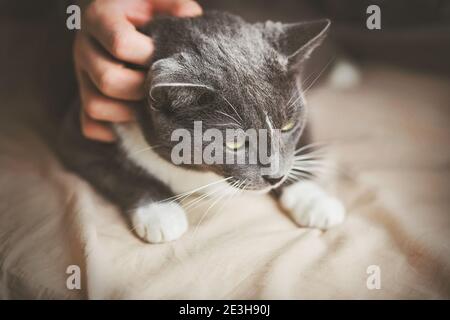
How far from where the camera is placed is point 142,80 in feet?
2.97

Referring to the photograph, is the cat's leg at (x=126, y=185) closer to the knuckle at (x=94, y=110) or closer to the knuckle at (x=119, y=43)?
the knuckle at (x=94, y=110)

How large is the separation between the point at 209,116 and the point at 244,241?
265 millimetres

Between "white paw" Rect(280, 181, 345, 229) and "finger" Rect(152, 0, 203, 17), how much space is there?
1.48ft

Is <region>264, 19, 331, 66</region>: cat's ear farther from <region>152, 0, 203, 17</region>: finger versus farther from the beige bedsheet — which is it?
the beige bedsheet

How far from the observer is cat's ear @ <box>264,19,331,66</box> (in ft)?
2.92

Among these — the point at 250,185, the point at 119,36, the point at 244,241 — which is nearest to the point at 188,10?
the point at 119,36

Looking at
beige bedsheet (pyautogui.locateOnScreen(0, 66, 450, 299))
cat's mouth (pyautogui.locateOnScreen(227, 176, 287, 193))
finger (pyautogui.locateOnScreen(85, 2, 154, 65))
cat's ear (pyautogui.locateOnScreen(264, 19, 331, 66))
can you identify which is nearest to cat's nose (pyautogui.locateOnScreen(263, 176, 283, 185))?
cat's mouth (pyautogui.locateOnScreen(227, 176, 287, 193))

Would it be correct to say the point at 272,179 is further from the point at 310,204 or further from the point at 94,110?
the point at 94,110

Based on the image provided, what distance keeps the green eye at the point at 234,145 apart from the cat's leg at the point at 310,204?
8.1 inches

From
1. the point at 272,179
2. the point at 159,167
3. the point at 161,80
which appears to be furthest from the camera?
the point at 159,167

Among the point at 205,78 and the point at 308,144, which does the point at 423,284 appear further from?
the point at 205,78

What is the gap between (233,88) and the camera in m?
0.84

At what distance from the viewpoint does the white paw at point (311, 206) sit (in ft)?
3.11

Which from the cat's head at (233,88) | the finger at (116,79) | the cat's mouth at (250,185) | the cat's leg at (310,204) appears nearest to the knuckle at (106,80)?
the finger at (116,79)
